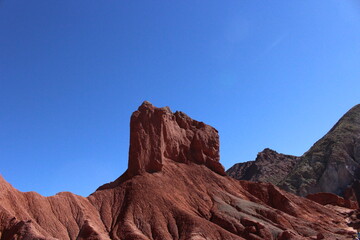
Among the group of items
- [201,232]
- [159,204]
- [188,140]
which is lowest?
[201,232]

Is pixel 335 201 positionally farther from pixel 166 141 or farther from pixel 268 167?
pixel 268 167

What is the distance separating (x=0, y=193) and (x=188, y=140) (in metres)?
33.8

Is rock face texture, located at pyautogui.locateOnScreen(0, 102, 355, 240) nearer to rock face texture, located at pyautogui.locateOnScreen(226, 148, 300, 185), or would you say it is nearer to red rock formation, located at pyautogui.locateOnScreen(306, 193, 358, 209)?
red rock formation, located at pyautogui.locateOnScreen(306, 193, 358, 209)

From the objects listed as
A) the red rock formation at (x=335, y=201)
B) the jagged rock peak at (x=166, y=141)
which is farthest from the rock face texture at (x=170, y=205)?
the red rock formation at (x=335, y=201)

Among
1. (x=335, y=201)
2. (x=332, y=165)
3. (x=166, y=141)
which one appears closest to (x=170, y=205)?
(x=166, y=141)

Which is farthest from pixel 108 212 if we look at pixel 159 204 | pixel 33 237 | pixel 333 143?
pixel 333 143

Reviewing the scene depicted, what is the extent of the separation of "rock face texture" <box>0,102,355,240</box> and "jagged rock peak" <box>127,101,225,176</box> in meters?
0.17

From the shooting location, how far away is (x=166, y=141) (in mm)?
65312

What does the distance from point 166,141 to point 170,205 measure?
1556 cm

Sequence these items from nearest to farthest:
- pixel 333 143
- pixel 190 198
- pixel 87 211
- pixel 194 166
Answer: pixel 87 211, pixel 190 198, pixel 194 166, pixel 333 143

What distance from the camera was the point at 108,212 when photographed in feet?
171

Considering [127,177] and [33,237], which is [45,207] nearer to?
[33,237]

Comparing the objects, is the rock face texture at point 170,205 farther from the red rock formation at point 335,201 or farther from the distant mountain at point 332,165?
the distant mountain at point 332,165

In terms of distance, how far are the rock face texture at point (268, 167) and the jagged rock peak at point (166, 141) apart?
159 feet
